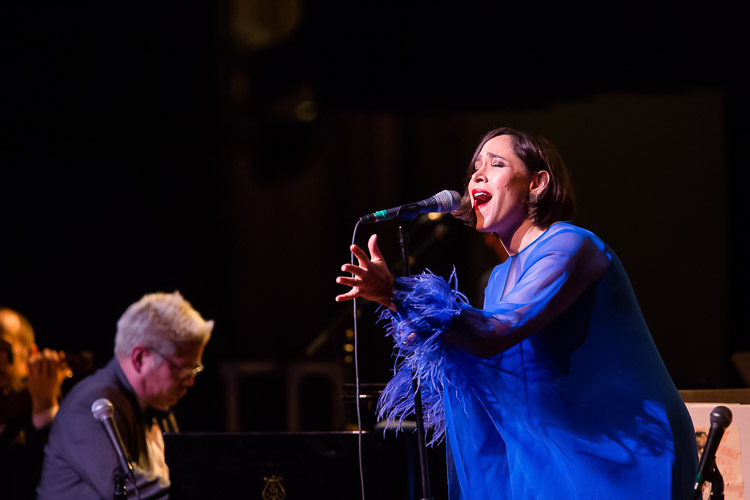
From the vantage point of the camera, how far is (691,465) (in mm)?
1988

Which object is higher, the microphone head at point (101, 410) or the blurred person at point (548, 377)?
the blurred person at point (548, 377)

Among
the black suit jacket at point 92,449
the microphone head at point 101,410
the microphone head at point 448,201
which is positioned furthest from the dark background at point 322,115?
the microphone head at point 448,201

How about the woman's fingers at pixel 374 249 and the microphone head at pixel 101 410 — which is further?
the microphone head at pixel 101 410

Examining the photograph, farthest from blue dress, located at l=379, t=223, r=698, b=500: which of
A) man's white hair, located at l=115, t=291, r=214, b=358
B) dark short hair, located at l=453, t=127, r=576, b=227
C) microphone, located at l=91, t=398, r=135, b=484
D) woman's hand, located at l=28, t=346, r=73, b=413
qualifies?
woman's hand, located at l=28, t=346, r=73, b=413

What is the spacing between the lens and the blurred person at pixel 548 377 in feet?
6.14

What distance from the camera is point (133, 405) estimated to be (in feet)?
11.9

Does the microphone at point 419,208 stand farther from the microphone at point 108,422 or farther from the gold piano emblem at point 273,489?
the microphone at point 108,422

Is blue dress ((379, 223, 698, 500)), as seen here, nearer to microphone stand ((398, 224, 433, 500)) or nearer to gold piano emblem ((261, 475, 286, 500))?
microphone stand ((398, 224, 433, 500))

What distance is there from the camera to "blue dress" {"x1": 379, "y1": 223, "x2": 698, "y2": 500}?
1875mm

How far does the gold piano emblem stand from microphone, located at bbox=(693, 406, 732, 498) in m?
1.27

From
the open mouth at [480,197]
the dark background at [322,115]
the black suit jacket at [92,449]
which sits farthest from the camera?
the dark background at [322,115]

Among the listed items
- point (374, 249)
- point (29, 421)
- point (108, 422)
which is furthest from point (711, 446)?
point (29, 421)

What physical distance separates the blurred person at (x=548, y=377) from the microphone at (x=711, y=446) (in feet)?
0.25

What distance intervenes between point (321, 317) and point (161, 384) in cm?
285
